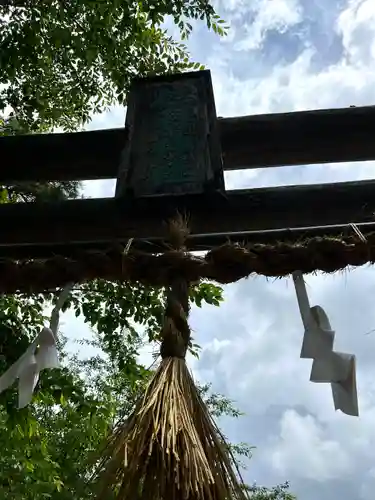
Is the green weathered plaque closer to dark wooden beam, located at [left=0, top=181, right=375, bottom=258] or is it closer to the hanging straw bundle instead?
dark wooden beam, located at [left=0, top=181, right=375, bottom=258]

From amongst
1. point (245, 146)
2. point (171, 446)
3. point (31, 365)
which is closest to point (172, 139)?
point (245, 146)

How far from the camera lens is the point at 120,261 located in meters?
0.96

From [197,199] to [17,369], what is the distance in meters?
0.59

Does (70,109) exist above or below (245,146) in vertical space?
above

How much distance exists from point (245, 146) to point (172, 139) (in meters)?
0.21

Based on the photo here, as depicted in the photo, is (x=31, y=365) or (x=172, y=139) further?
(x=172, y=139)

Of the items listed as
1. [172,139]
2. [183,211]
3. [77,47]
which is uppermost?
[77,47]

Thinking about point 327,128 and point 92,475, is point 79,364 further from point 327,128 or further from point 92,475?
point 92,475

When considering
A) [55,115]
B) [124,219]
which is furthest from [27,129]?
[124,219]

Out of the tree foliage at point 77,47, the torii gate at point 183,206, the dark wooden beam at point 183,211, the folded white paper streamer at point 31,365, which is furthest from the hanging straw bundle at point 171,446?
the tree foliage at point 77,47

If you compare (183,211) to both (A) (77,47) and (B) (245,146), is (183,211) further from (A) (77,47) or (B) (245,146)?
(A) (77,47)

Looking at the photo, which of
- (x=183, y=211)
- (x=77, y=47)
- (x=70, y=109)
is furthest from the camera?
(x=70, y=109)

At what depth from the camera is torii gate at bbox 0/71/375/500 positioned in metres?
0.93

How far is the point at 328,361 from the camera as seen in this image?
0.86 m
